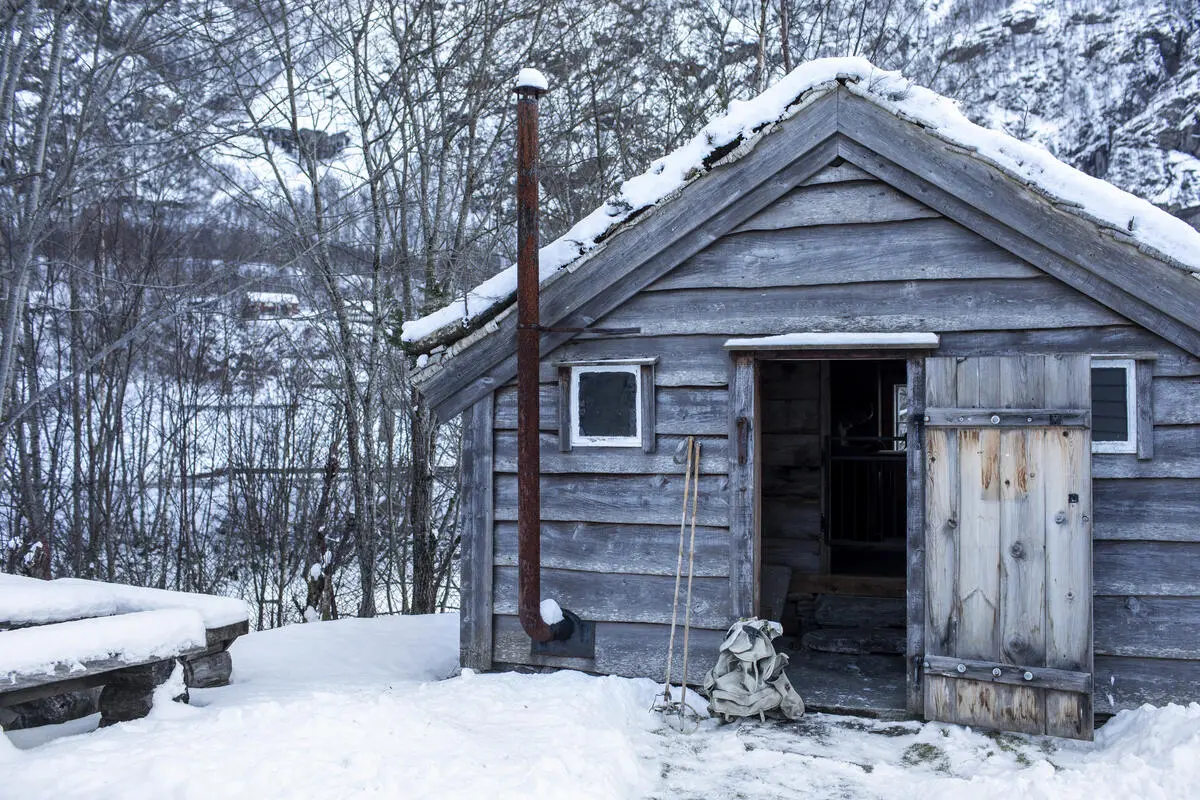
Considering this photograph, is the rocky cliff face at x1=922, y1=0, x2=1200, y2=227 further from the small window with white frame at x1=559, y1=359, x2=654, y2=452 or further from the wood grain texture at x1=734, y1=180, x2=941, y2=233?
the small window with white frame at x1=559, y1=359, x2=654, y2=452

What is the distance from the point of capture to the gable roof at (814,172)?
15.9ft

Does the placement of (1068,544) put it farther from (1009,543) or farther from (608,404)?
(608,404)

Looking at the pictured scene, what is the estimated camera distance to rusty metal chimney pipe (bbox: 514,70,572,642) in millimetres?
5633

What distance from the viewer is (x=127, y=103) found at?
8.30 metres

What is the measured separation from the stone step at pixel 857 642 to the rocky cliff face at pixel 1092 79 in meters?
12.1

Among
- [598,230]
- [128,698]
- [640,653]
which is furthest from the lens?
[598,230]

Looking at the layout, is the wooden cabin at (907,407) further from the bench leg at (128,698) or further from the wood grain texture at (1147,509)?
the bench leg at (128,698)

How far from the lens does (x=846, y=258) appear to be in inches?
213

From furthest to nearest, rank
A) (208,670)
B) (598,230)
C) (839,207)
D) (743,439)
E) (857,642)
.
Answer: (857,642)
(598,230)
(208,670)
(743,439)
(839,207)

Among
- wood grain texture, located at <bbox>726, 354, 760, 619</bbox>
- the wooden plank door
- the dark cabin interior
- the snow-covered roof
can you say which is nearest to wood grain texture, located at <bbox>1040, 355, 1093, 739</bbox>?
the wooden plank door

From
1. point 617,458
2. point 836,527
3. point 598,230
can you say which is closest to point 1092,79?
point 836,527

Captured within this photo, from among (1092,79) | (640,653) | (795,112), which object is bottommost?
(640,653)

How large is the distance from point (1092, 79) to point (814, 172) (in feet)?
108

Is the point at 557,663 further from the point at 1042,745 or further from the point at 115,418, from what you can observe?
the point at 115,418
